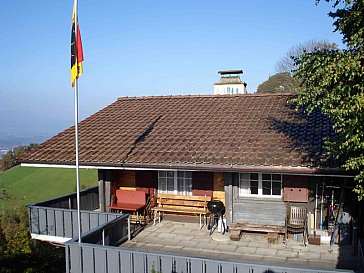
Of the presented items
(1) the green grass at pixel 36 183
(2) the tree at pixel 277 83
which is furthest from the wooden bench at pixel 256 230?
(1) the green grass at pixel 36 183

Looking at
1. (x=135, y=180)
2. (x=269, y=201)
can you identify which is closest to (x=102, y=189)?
(x=135, y=180)

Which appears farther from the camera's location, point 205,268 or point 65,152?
point 65,152

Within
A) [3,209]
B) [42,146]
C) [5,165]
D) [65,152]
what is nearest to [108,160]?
[65,152]

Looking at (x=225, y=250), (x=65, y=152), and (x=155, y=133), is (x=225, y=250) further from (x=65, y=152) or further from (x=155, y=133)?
(x=65, y=152)

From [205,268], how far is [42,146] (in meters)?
8.74

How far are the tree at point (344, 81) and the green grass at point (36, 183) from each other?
46818 mm

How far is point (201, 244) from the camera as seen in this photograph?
35.4ft

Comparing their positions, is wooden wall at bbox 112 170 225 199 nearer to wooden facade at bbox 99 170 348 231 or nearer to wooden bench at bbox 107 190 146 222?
wooden bench at bbox 107 190 146 222

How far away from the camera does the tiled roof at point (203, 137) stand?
35.4 feet

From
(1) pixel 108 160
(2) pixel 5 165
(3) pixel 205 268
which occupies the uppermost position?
(1) pixel 108 160

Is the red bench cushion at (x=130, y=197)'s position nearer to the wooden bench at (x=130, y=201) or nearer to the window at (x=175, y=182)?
the wooden bench at (x=130, y=201)

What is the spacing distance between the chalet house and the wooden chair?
21cm

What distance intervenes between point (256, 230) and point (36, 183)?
187 feet

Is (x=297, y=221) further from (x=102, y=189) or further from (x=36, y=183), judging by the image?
(x=36, y=183)
